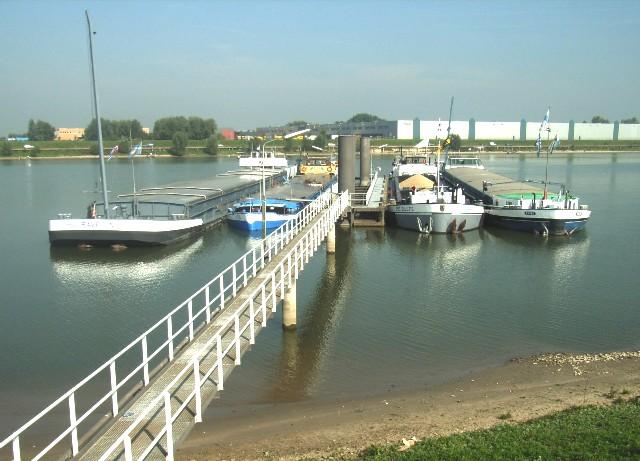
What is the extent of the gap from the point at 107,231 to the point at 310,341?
683 inches

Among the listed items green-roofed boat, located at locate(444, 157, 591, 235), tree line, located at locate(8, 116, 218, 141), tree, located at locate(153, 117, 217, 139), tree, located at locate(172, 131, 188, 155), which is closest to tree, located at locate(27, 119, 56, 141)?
tree line, located at locate(8, 116, 218, 141)

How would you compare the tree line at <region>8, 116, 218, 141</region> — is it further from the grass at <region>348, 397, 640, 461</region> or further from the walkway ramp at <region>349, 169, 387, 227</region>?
the grass at <region>348, 397, 640, 461</region>

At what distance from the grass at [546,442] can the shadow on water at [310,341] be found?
452 centimetres

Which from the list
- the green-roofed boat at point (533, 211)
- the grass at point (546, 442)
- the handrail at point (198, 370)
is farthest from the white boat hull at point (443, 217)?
the grass at point (546, 442)

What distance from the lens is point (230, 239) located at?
3625cm

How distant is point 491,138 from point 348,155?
15464cm

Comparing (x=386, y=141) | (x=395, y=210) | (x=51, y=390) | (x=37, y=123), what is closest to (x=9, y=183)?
(x=395, y=210)

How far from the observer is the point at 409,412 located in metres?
13.1

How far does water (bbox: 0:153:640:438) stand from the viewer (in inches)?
617

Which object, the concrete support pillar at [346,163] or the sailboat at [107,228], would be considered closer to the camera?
the sailboat at [107,228]

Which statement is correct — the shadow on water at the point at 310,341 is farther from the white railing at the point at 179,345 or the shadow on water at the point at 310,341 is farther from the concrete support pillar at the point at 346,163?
the concrete support pillar at the point at 346,163

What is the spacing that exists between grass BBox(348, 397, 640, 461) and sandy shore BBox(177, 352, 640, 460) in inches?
38.3

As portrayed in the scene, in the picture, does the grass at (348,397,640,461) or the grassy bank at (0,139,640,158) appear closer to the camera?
the grass at (348,397,640,461)

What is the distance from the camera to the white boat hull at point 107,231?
30.9m
